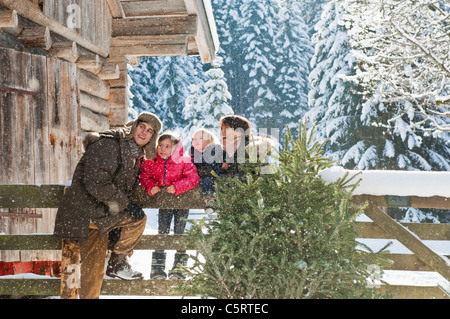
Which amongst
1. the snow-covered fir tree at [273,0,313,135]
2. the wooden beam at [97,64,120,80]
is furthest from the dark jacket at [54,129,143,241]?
the snow-covered fir tree at [273,0,313,135]

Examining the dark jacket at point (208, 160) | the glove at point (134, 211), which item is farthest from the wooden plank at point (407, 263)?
the glove at point (134, 211)

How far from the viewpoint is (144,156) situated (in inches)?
172

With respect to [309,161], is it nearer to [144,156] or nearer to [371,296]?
[371,296]

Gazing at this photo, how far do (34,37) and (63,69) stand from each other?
1.98 feet

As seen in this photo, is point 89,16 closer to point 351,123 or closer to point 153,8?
point 153,8

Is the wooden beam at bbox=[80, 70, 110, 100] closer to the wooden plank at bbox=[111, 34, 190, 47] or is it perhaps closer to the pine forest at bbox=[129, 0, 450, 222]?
the wooden plank at bbox=[111, 34, 190, 47]

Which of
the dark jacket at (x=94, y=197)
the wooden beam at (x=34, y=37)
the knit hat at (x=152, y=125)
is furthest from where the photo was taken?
the wooden beam at (x=34, y=37)

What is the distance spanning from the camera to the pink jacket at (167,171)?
14.8 feet

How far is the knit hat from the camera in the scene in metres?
4.14

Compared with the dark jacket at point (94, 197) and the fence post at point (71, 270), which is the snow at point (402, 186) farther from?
the fence post at point (71, 270)

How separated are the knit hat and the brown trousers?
25.8 inches

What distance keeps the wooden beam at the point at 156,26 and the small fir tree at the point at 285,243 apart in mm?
5698

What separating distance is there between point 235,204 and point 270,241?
0.35 meters

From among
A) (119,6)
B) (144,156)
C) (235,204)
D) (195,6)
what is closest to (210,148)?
(144,156)
